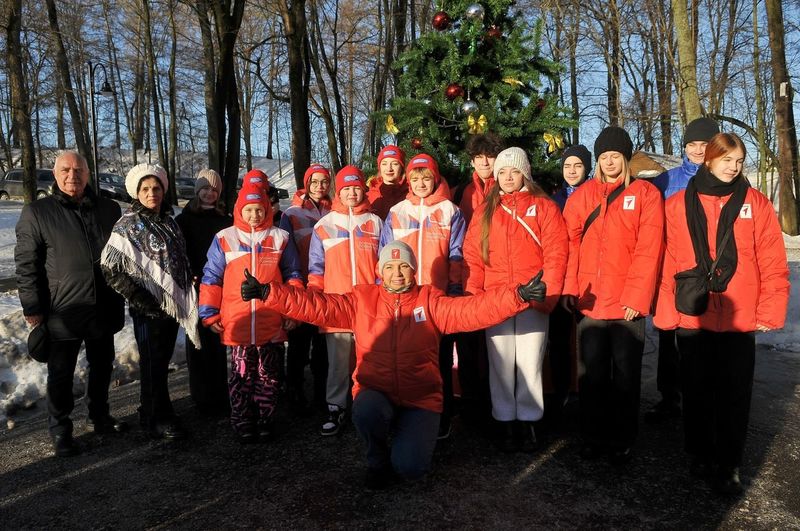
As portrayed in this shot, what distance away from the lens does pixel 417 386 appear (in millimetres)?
3482

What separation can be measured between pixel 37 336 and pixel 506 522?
3.14m

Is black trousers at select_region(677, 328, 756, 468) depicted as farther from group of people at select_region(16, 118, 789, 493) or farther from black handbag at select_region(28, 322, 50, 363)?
black handbag at select_region(28, 322, 50, 363)

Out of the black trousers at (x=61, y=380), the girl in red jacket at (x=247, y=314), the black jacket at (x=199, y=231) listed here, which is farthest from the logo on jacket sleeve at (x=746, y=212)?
the black trousers at (x=61, y=380)

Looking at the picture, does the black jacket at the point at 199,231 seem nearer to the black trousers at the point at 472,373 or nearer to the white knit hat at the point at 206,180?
the white knit hat at the point at 206,180

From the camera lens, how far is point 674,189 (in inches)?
170

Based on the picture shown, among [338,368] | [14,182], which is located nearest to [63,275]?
[338,368]

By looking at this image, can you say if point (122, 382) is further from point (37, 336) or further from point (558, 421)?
point (558, 421)

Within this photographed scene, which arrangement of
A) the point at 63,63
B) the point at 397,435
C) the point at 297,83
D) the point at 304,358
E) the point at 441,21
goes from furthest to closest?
1. the point at 63,63
2. the point at 297,83
3. the point at 441,21
4. the point at 304,358
5. the point at 397,435

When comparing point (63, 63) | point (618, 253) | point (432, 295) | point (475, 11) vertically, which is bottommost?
point (432, 295)

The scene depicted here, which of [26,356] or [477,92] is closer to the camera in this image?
[26,356]

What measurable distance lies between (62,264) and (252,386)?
1512mm

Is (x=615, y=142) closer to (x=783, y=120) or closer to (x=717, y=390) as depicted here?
(x=717, y=390)

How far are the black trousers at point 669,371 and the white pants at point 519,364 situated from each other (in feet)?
4.42

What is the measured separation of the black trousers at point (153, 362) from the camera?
4.14 m
